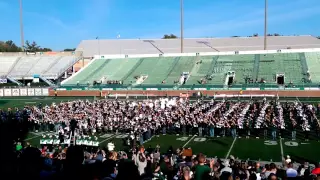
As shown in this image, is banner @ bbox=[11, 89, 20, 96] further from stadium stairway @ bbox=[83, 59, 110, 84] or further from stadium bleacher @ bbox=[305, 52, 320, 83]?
stadium bleacher @ bbox=[305, 52, 320, 83]

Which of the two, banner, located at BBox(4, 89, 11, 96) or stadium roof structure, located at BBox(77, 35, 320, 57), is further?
stadium roof structure, located at BBox(77, 35, 320, 57)

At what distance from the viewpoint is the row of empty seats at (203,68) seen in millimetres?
44000

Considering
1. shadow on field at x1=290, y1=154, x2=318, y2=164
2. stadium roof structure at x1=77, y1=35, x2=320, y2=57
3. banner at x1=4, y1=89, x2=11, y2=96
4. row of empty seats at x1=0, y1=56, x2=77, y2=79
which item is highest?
stadium roof structure at x1=77, y1=35, x2=320, y2=57

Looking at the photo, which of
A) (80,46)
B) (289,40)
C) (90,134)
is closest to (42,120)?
(90,134)

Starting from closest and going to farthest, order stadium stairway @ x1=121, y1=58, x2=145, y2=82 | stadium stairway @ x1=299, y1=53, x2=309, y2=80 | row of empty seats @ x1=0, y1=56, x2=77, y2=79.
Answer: stadium stairway @ x1=299, y1=53, x2=309, y2=80
stadium stairway @ x1=121, y1=58, x2=145, y2=82
row of empty seats @ x1=0, y1=56, x2=77, y2=79

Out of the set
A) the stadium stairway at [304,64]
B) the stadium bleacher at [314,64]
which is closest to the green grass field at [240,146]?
the stadium bleacher at [314,64]

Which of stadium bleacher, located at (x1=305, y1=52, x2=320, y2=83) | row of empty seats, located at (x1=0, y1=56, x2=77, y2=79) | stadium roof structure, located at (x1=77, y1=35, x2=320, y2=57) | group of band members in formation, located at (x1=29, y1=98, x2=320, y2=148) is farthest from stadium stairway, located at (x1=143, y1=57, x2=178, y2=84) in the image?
group of band members in formation, located at (x1=29, y1=98, x2=320, y2=148)

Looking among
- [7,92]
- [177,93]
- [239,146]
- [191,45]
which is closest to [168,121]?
[239,146]

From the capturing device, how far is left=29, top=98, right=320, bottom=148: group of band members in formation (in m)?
19.5

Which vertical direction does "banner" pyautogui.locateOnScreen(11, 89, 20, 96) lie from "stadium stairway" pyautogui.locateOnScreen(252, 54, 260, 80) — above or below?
below

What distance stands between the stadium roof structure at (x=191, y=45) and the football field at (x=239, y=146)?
5299cm

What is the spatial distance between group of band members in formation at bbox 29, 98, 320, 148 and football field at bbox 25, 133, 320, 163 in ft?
2.25

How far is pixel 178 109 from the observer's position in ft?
73.9

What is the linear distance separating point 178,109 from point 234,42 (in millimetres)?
55612
